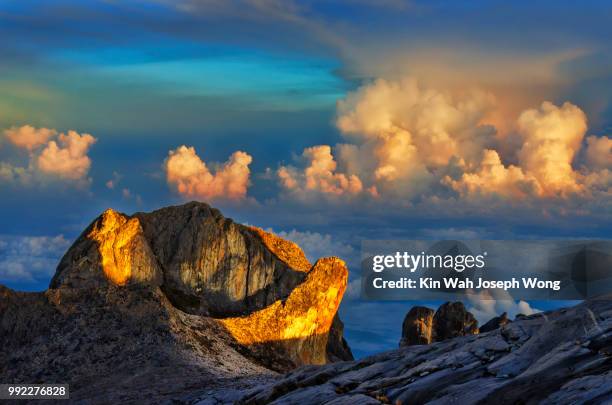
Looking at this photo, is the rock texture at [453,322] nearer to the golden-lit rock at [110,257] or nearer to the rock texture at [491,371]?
the golden-lit rock at [110,257]

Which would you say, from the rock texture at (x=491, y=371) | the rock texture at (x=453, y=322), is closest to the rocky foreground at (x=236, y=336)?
the rock texture at (x=491, y=371)

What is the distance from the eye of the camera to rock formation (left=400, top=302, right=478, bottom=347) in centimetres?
15212

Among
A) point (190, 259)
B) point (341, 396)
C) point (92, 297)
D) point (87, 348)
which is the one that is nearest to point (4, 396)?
point (87, 348)

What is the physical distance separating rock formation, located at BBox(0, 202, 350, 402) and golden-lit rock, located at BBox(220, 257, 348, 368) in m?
0.20

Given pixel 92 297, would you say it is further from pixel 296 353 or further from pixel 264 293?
pixel 264 293

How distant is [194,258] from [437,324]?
4863cm

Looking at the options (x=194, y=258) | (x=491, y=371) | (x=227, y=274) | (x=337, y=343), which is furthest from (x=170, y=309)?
(x=491, y=371)

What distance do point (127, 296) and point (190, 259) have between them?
49.7 metres

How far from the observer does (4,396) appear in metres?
100

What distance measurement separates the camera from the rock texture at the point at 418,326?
15400 centimetres

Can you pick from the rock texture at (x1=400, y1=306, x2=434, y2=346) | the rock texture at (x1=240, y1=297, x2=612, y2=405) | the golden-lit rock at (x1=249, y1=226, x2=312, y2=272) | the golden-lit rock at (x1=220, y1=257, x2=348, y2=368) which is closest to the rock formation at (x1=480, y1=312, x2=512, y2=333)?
the rock texture at (x1=400, y1=306, x2=434, y2=346)

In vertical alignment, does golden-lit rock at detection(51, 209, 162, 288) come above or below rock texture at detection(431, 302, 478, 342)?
above

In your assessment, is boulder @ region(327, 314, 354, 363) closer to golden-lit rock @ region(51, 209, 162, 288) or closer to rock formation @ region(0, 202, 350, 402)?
rock formation @ region(0, 202, 350, 402)

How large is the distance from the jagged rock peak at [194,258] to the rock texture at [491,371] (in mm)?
83292
